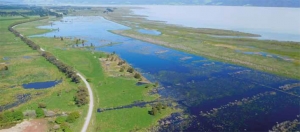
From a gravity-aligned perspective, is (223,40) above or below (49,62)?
above

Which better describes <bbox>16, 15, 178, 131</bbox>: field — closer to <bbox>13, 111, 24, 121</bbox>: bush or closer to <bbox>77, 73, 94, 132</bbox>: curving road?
<bbox>77, 73, 94, 132</bbox>: curving road

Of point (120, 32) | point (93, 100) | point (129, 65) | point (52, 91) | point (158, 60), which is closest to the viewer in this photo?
point (93, 100)

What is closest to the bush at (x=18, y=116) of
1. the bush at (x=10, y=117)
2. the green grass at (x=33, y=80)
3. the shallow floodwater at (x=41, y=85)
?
the bush at (x=10, y=117)

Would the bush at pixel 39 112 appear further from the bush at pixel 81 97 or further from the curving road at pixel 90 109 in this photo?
the curving road at pixel 90 109

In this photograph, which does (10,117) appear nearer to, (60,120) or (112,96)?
(60,120)

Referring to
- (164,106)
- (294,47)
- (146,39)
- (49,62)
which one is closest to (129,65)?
(49,62)

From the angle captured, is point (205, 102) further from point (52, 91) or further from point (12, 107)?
point (12, 107)

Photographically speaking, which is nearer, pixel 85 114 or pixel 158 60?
pixel 85 114
